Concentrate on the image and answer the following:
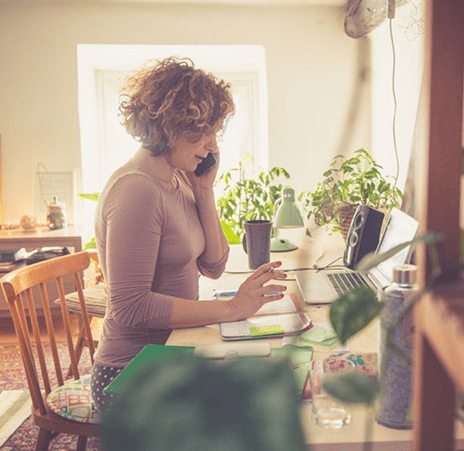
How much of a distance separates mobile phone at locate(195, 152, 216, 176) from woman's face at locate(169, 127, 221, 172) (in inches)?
6.0

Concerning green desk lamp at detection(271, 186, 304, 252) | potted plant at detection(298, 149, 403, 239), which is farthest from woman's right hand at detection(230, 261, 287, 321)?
potted plant at detection(298, 149, 403, 239)

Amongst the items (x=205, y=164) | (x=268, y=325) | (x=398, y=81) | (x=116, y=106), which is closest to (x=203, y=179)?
(x=205, y=164)

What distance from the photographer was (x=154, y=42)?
4047 mm

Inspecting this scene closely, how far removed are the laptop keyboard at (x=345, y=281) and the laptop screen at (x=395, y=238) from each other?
51mm

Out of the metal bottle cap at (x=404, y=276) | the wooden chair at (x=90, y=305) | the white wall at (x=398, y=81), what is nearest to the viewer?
the metal bottle cap at (x=404, y=276)

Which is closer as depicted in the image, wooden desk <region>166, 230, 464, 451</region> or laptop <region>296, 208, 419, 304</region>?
wooden desk <region>166, 230, 464, 451</region>

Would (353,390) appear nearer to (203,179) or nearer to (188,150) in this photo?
(188,150)

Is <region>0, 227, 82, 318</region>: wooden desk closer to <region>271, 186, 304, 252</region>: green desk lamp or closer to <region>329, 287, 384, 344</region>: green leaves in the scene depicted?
<region>271, 186, 304, 252</region>: green desk lamp

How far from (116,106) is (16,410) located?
2.78 m

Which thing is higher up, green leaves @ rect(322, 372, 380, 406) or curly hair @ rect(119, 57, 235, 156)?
curly hair @ rect(119, 57, 235, 156)

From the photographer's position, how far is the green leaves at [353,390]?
28 centimetres

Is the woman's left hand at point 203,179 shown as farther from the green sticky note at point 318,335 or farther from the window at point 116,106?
Result: the window at point 116,106

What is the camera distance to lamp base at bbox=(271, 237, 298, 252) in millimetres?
2311

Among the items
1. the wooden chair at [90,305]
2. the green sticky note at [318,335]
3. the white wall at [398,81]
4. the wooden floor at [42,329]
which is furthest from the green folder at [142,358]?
the wooden floor at [42,329]
